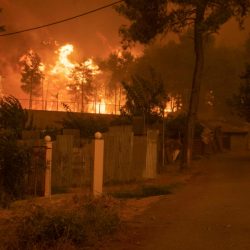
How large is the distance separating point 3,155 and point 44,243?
4.88 m

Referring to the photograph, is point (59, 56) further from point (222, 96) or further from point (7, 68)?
point (222, 96)

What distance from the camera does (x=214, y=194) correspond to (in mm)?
15172

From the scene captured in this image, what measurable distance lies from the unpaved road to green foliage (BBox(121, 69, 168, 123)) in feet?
45.7

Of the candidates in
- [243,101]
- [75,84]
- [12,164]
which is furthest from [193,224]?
[75,84]

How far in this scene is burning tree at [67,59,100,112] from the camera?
7550 centimetres

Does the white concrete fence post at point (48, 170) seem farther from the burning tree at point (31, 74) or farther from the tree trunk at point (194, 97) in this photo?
the burning tree at point (31, 74)

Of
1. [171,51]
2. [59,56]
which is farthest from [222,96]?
[59,56]

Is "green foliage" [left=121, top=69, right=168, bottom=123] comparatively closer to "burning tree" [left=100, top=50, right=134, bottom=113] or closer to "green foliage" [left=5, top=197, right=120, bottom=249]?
"green foliage" [left=5, top=197, right=120, bottom=249]

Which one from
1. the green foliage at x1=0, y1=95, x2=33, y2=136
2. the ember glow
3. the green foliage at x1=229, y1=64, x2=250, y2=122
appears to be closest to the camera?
the green foliage at x1=0, y1=95, x2=33, y2=136

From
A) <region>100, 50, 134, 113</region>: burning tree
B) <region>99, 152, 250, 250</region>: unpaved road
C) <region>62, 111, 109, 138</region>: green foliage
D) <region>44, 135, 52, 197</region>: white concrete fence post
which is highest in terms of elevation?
<region>100, 50, 134, 113</region>: burning tree

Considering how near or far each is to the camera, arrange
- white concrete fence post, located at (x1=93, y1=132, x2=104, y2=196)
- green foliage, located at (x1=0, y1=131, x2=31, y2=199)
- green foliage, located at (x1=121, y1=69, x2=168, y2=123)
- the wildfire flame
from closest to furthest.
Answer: green foliage, located at (x1=0, y1=131, x2=31, y2=199) < white concrete fence post, located at (x1=93, y1=132, x2=104, y2=196) < green foliage, located at (x1=121, y1=69, x2=168, y2=123) < the wildfire flame

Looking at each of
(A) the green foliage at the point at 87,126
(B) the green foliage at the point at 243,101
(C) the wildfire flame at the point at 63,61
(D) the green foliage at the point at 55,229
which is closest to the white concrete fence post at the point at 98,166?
(D) the green foliage at the point at 55,229

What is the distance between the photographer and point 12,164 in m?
12.5

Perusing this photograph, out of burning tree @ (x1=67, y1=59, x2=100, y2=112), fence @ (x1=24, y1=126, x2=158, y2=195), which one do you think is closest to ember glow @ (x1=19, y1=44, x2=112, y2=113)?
burning tree @ (x1=67, y1=59, x2=100, y2=112)
